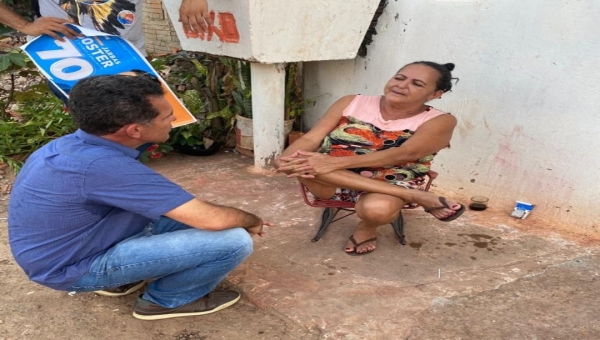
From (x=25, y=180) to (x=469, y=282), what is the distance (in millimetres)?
2113

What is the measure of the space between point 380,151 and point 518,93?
119 centimetres

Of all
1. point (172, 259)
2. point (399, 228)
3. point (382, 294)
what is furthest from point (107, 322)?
point (399, 228)

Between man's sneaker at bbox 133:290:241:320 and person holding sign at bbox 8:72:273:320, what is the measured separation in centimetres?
8

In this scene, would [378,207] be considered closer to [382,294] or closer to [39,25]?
[382,294]

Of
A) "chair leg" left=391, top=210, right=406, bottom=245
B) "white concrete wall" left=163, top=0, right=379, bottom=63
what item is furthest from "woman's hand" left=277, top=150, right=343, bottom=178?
"white concrete wall" left=163, top=0, right=379, bottom=63

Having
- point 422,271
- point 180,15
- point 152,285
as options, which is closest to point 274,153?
point 180,15

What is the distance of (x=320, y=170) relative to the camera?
9.15 feet

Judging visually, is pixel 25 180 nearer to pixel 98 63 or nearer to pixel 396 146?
pixel 98 63

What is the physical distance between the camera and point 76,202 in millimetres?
1964

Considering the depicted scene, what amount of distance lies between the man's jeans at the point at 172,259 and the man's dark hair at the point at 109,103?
1.62 feet

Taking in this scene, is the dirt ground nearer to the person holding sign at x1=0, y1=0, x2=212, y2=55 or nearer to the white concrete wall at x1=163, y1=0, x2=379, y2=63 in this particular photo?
the person holding sign at x1=0, y1=0, x2=212, y2=55

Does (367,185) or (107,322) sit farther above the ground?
(367,185)

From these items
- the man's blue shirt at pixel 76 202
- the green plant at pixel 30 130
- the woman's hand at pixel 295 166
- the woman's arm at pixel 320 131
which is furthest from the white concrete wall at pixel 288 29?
the man's blue shirt at pixel 76 202

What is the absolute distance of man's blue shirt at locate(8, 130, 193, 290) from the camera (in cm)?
192
